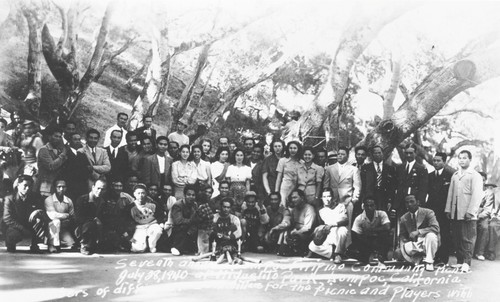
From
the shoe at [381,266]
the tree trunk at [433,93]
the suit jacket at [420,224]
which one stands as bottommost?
the shoe at [381,266]

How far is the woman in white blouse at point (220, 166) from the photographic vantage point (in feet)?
16.7

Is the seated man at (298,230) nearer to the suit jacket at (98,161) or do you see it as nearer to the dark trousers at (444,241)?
the dark trousers at (444,241)

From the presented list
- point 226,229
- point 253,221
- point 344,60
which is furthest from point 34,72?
point 344,60

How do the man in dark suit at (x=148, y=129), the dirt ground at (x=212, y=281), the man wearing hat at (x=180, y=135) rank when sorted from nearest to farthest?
the dirt ground at (x=212, y=281), the man in dark suit at (x=148, y=129), the man wearing hat at (x=180, y=135)

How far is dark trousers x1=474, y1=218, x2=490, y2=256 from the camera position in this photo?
4887 mm

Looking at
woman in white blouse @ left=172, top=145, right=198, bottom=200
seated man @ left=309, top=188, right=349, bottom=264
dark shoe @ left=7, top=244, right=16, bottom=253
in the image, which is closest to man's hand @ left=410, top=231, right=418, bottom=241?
seated man @ left=309, top=188, right=349, bottom=264

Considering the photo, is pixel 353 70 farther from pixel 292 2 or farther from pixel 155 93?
pixel 155 93

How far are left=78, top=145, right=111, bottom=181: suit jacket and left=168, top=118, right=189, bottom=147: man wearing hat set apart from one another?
78cm

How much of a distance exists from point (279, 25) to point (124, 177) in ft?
6.91

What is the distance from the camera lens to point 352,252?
15.0 ft

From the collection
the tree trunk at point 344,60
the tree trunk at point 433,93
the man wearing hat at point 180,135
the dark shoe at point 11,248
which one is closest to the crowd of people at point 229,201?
the dark shoe at point 11,248

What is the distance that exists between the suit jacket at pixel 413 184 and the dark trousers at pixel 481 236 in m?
0.69

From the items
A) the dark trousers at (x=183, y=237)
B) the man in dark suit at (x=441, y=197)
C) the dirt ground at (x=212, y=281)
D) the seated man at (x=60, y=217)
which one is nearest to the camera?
the dirt ground at (x=212, y=281)

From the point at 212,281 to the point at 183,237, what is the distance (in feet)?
2.26
